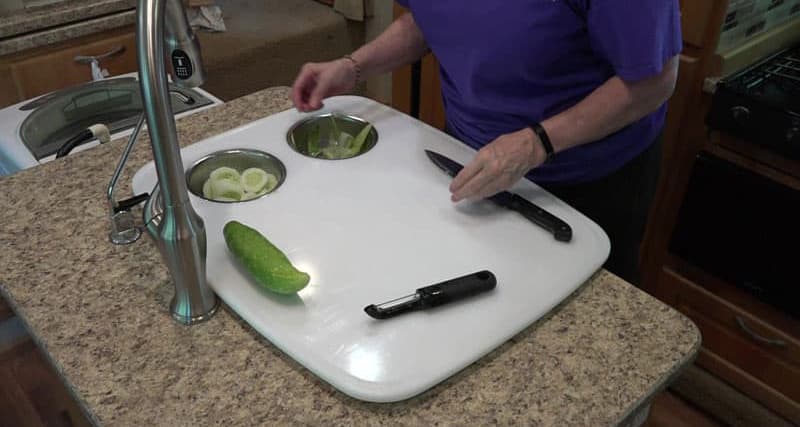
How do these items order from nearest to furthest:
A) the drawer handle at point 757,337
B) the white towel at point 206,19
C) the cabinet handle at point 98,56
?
the drawer handle at point 757,337, the cabinet handle at point 98,56, the white towel at point 206,19

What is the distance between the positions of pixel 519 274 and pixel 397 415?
0.75 ft

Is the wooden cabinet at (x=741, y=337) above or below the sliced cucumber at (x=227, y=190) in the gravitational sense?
below

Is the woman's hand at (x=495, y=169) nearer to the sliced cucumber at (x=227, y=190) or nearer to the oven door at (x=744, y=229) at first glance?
the sliced cucumber at (x=227, y=190)

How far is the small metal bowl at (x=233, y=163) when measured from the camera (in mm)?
938

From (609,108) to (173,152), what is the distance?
0.56 m

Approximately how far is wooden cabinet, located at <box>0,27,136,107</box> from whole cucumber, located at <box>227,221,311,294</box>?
1.36m

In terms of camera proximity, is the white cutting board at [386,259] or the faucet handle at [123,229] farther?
the faucet handle at [123,229]

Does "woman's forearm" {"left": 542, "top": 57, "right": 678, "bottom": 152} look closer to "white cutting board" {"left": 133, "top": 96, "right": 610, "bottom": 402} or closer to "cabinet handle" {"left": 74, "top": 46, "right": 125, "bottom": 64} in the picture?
"white cutting board" {"left": 133, "top": 96, "right": 610, "bottom": 402}

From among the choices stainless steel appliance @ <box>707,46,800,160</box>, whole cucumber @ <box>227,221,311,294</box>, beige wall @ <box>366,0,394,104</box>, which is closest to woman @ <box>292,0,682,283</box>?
whole cucumber @ <box>227,221,311,294</box>

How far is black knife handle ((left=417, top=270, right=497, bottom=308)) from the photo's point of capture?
69cm

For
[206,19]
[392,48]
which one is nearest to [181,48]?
[392,48]

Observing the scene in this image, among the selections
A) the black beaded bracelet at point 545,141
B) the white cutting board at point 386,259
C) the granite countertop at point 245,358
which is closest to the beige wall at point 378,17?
the white cutting board at point 386,259

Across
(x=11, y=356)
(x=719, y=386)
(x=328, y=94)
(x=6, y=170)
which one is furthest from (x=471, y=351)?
(x=11, y=356)

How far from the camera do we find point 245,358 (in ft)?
2.21
